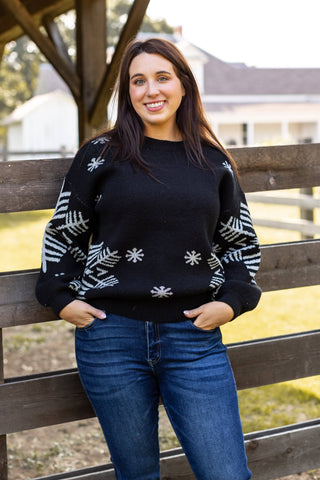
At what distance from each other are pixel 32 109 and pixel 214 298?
34986 millimetres

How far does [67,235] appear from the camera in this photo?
82.1 inches

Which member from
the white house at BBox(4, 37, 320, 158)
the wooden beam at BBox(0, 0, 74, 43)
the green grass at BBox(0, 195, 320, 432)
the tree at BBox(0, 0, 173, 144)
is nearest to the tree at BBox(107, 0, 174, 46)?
the tree at BBox(0, 0, 173, 144)

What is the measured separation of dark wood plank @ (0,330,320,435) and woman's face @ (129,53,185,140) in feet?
3.04

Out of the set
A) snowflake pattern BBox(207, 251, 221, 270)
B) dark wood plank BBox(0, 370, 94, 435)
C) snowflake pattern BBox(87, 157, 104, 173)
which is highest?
snowflake pattern BBox(87, 157, 104, 173)

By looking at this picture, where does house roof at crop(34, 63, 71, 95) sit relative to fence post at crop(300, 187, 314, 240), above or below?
above

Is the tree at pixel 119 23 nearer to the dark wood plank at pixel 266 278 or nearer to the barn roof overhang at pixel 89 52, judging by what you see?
the barn roof overhang at pixel 89 52

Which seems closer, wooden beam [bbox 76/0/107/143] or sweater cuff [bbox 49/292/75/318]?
sweater cuff [bbox 49/292/75/318]

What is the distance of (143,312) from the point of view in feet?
6.60

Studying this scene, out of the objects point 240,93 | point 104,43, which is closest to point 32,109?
point 240,93

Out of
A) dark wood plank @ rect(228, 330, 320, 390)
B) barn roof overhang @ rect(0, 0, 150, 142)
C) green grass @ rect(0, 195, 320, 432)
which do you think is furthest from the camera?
barn roof overhang @ rect(0, 0, 150, 142)

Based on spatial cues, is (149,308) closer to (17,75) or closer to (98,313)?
(98,313)

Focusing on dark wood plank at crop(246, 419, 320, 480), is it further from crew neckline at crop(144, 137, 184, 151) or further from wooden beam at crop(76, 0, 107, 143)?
wooden beam at crop(76, 0, 107, 143)

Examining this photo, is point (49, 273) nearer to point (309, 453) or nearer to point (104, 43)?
point (309, 453)

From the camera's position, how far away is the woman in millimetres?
2002
